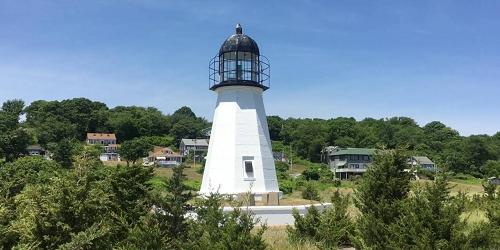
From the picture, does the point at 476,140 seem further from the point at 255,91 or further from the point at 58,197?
the point at 58,197

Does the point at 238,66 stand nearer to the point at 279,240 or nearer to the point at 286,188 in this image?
the point at 279,240

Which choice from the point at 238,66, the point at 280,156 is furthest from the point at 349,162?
the point at 238,66

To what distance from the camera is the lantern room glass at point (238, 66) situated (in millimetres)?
21078

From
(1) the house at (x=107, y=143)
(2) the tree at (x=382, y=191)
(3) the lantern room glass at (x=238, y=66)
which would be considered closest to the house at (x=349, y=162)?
(1) the house at (x=107, y=143)

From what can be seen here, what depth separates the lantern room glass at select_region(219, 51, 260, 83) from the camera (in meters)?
21.1

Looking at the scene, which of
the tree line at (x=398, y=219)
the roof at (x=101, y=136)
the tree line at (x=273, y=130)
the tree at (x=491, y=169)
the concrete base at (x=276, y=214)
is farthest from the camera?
the roof at (x=101, y=136)

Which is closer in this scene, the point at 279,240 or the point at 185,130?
the point at 279,240

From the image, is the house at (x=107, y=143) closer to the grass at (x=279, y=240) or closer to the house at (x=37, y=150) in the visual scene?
the house at (x=37, y=150)

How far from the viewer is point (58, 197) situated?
895cm

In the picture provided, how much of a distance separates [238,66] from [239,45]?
0.95 metres

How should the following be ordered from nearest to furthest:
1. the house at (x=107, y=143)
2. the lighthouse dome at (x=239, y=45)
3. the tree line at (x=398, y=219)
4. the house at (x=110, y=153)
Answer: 1. the tree line at (x=398, y=219)
2. the lighthouse dome at (x=239, y=45)
3. the house at (x=110, y=153)
4. the house at (x=107, y=143)

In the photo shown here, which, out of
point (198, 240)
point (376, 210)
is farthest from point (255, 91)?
point (198, 240)

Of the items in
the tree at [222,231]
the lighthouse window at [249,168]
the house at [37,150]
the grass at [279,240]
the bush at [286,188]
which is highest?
the house at [37,150]

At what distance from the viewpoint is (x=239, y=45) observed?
21.1 m
